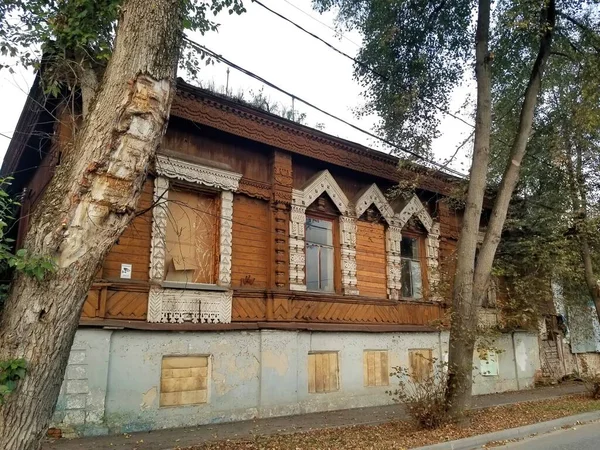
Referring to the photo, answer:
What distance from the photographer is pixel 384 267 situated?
1367 centimetres

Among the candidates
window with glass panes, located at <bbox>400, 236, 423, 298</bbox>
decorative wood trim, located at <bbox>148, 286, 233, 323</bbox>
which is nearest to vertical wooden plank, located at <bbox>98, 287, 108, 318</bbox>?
decorative wood trim, located at <bbox>148, 286, 233, 323</bbox>

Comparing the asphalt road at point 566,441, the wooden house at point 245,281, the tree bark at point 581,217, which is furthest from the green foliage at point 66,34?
the tree bark at point 581,217

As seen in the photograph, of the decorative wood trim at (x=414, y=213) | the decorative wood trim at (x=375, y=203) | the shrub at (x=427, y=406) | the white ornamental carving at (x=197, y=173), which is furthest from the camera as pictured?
the decorative wood trim at (x=414, y=213)

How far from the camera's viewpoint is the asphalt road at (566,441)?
8.00 meters

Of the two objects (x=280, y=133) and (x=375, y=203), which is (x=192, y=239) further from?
(x=375, y=203)

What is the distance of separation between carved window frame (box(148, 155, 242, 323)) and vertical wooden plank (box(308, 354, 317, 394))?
2.28 meters

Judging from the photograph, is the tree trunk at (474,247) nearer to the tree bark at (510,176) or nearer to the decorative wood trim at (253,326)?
the tree bark at (510,176)

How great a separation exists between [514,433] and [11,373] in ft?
27.2

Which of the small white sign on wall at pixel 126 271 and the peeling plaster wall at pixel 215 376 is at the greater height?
the small white sign on wall at pixel 126 271

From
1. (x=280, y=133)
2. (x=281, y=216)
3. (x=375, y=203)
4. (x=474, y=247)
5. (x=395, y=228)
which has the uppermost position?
(x=280, y=133)

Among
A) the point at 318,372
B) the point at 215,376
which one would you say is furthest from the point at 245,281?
the point at 318,372

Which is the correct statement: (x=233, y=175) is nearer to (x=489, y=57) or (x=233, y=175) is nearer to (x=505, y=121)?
(x=489, y=57)

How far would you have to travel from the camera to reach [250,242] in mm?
10984

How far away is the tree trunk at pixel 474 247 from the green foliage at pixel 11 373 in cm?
698
